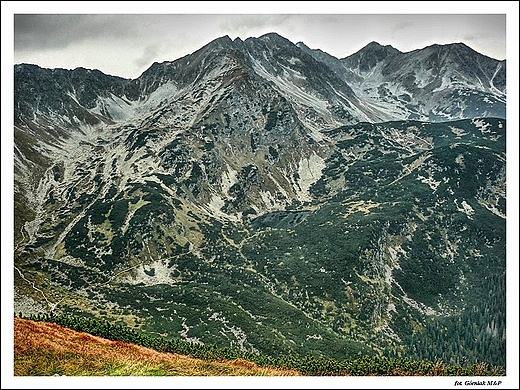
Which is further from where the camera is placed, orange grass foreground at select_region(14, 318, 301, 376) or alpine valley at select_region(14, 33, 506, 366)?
alpine valley at select_region(14, 33, 506, 366)

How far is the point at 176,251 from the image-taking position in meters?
126

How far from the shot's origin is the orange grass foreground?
2553 centimetres

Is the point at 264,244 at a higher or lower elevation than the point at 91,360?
lower

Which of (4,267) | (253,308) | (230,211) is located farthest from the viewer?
(230,211)

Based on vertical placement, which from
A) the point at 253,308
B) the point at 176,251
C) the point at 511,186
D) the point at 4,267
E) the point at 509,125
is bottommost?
the point at 253,308

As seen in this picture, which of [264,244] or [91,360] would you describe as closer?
[91,360]

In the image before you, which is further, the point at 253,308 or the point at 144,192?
the point at 144,192

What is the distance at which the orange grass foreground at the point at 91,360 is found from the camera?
2553cm

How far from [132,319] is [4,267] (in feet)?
209

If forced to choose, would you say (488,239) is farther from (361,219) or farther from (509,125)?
(509,125)

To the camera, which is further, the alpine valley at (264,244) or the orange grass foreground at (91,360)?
the alpine valley at (264,244)

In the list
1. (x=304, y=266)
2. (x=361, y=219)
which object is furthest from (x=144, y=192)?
(x=361, y=219)

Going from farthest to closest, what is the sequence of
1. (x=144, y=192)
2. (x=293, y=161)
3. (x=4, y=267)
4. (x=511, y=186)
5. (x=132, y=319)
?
(x=293, y=161) → (x=144, y=192) → (x=132, y=319) → (x=511, y=186) → (x=4, y=267)

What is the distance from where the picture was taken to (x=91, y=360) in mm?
26484
